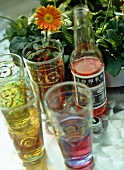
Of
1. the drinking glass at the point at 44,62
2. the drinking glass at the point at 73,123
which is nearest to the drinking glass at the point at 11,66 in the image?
the drinking glass at the point at 44,62

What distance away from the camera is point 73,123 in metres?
0.70

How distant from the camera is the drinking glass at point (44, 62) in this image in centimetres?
81

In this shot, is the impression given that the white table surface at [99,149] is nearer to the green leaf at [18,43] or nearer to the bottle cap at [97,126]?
the bottle cap at [97,126]

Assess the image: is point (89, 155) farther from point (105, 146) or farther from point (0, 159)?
point (0, 159)

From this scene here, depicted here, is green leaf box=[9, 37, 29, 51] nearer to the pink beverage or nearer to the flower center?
the flower center

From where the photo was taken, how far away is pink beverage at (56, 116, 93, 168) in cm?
69

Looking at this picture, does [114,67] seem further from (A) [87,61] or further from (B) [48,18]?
(B) [48,18]

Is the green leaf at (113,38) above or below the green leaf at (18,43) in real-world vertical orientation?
above

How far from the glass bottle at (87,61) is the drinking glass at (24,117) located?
107mm

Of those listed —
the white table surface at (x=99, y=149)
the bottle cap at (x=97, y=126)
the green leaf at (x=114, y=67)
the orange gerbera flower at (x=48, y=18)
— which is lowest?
the white table surface at (x=99, y=149)

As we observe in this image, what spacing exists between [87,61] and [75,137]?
0.19m

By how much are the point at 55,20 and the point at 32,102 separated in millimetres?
219

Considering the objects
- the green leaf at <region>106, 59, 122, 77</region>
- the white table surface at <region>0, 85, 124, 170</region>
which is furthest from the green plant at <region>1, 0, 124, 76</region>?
the white table surface at <region>0, 85, 124, 170</region>

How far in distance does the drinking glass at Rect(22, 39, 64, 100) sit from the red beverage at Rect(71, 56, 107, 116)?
36 millimetres
